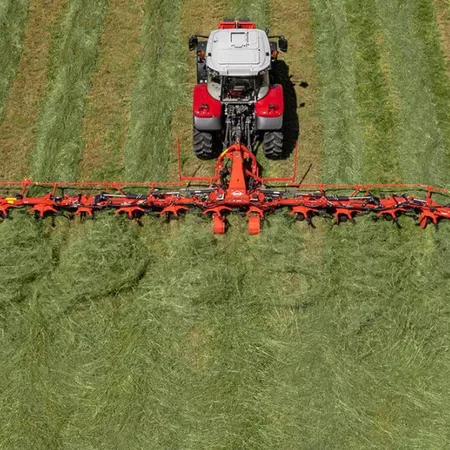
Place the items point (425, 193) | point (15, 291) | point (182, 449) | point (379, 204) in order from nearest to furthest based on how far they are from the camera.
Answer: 1. point (182, 449)
2. point (15, 291)
3. point (379, 204)
4. point (425, 193)

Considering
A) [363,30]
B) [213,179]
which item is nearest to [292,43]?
[363,30]

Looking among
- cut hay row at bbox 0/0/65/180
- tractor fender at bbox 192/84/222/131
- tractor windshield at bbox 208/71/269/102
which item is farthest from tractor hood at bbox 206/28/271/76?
cut hay row at bbox 0/0/65/180

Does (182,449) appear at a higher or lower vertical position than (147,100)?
lower

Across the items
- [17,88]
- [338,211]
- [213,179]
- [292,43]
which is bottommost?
[338,211]

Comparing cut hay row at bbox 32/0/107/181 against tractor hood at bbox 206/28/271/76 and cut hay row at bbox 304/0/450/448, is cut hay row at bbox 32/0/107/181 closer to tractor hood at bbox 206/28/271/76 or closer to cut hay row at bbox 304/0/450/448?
tractor hood at bbox 206/28/271/76

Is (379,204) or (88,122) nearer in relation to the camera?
(379,204)

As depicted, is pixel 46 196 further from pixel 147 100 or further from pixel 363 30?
pixel 363 30

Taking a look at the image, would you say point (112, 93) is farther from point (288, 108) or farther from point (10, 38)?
point (288, 108)

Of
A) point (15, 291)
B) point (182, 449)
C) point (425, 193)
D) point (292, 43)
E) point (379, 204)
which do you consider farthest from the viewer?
point (292, 43)
